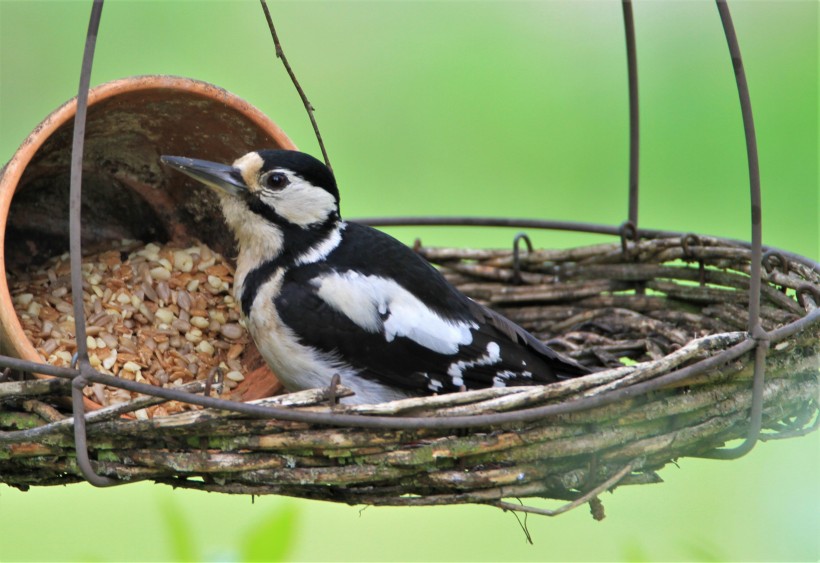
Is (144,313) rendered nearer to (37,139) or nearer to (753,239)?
(37,139)

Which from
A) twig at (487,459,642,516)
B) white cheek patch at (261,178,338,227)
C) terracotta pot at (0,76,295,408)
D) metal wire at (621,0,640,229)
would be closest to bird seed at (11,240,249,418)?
terracotta pot at (0,76,295,408)

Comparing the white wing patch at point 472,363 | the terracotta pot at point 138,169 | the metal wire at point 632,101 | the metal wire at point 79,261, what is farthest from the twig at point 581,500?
the metal wire at point 632,101

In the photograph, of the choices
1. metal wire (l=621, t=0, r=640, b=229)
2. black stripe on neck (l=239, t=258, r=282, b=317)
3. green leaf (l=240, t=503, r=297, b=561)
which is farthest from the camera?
metal wire (l=621, t=0, r=640, b=229)

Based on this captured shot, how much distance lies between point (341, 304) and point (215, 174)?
0.38 meters

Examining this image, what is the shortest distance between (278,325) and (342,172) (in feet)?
12.4

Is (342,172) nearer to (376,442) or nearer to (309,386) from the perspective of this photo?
(309,386)

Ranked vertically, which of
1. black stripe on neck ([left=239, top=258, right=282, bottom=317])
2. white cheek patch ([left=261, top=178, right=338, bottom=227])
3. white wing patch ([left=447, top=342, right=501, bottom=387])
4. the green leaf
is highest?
white cheek patch ([left=261, top=178, right=338, bottom=227])

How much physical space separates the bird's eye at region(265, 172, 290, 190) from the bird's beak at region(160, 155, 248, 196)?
2.0 inches

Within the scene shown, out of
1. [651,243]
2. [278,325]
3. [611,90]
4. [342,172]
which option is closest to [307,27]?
[342,172]

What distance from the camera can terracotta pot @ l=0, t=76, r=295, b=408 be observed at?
237 cm

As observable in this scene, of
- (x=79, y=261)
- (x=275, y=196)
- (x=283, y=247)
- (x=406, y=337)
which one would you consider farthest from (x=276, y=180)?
(x=79, y=261)

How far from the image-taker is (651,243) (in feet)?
9.70

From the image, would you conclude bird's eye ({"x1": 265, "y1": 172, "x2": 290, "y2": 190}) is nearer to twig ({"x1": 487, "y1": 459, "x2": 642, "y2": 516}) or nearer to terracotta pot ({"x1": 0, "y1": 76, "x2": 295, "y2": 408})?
terracotta pot ({"x1": 0, "y1": 76, "x2": 295, "y2": 408})

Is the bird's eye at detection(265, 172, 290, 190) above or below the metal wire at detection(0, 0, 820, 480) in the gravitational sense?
above
